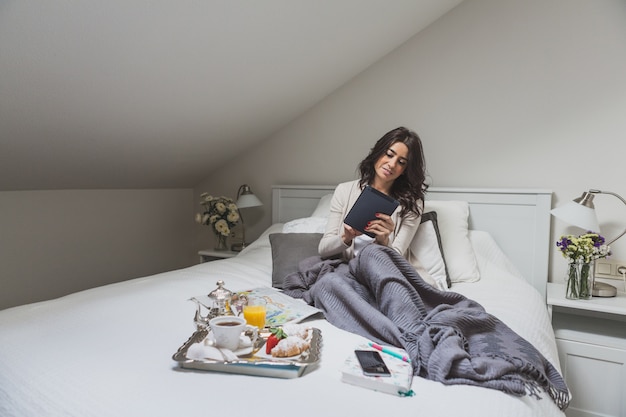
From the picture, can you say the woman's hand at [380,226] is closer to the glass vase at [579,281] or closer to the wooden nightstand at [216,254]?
the glass vase at [579,281]

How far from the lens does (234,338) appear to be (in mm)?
1013

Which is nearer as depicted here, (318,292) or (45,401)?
(45,401)

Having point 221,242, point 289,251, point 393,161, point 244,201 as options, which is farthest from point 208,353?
point 221,242

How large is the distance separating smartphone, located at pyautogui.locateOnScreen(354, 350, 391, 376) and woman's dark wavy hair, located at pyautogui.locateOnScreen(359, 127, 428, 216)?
92 cm

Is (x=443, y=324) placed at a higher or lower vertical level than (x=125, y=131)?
lower

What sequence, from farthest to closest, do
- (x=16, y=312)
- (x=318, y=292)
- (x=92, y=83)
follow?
(x=92, y=83)
(x=318, y=292)
(x=16, y=312)

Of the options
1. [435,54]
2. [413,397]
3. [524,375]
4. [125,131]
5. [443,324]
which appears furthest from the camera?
[435,54]

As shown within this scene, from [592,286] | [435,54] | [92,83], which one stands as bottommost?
[592,286]

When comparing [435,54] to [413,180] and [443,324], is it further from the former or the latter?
[443,324]

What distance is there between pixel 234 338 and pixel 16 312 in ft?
2.57

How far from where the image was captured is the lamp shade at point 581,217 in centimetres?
188

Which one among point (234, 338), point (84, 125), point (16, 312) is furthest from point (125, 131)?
point (234, 338)

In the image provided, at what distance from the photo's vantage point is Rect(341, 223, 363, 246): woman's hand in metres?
1.73

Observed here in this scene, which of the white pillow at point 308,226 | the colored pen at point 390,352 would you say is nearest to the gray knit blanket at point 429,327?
the colored pen at point 390,352
